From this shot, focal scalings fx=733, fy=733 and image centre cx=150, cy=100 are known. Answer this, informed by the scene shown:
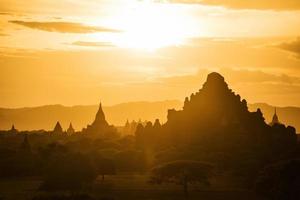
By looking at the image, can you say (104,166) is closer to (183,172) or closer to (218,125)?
(183,172)

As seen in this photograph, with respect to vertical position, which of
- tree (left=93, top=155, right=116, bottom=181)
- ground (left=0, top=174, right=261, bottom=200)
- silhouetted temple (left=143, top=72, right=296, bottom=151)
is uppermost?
silhouetted temple (left=143, top=72, right=296, bottom=151)

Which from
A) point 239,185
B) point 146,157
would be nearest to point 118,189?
point 239,185

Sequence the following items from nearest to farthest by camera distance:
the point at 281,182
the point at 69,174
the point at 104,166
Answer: the point at 281,182 < the point at 69,174 < the point at 104,166

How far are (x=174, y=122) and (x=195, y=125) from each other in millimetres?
5712

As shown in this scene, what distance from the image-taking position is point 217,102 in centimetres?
17662

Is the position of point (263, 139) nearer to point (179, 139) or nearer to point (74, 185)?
point (179, 139)

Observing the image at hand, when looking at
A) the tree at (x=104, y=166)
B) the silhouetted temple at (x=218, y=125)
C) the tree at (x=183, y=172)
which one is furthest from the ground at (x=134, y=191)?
the silhouetted temple at (x=218, y=125)

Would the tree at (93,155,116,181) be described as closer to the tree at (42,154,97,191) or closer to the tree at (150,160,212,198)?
the tree at (42,154,97,191)

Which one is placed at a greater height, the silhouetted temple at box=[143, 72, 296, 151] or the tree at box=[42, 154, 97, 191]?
the silhouetted temple at box=[143, 72, 296, 151]

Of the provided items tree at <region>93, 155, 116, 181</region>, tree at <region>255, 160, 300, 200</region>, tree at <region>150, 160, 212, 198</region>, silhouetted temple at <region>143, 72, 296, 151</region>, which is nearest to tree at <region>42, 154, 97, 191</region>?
tree at <region>93, 155, 116, 181</region>

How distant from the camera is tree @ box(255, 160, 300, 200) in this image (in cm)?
9144

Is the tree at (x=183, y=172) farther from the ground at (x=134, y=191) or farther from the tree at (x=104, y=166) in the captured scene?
the tree at (x=104, y=166)

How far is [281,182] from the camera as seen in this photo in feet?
307

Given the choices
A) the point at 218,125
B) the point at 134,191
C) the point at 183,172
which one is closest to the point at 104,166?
the point at 134,191
